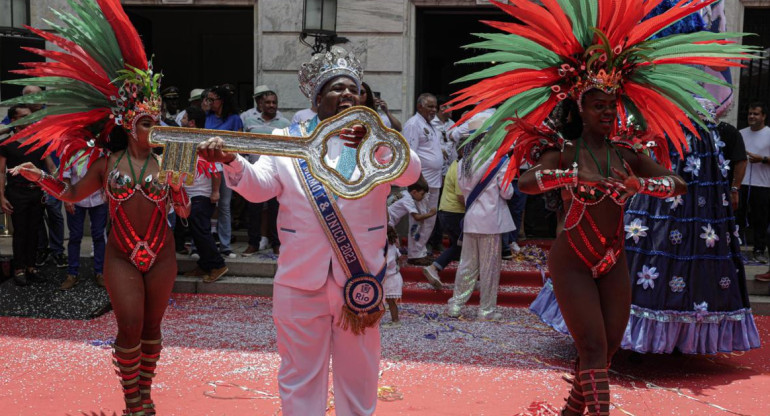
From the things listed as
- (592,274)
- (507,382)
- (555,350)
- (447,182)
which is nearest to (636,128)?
(592,274)

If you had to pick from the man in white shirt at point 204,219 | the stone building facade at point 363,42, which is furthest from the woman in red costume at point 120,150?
the stone building facade at point 363,42

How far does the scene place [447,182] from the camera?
27.2 feet

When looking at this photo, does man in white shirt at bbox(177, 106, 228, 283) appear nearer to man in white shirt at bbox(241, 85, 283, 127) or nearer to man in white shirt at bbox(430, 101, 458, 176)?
man in white shirt at bbox(241, 85, 283, 127)

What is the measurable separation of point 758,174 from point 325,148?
776 cm

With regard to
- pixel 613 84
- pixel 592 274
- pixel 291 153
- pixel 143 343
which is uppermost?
pixel 613 84

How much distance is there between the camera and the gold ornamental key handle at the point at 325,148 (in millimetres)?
3377

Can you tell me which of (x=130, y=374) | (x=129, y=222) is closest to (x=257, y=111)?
(x=129, y=222)

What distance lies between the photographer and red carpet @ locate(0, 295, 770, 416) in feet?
16.3

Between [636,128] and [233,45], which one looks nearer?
[636,128]

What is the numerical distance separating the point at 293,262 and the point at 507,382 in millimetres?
2508

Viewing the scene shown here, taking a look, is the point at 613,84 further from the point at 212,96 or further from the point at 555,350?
the point at 212,96

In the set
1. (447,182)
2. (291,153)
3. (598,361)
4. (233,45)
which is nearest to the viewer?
(291,153)

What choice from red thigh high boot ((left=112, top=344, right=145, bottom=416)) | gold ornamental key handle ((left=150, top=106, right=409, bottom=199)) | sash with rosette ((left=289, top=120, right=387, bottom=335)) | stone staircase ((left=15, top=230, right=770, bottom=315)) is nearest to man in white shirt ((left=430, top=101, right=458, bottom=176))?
stone staircase ((left=15, top=230, right=770, bottom=315))

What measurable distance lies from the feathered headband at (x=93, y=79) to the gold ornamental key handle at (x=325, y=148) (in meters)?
1.35
